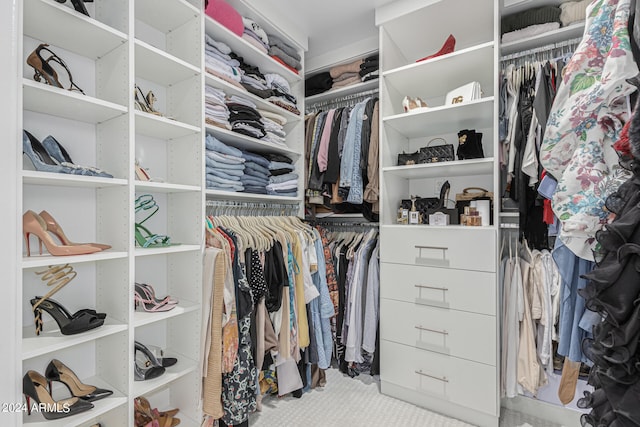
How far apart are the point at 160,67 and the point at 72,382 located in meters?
1.48

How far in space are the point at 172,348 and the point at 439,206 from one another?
1.80 meters

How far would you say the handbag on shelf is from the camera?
2.12 m

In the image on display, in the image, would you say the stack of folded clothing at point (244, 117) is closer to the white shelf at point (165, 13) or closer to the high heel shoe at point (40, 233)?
the white shelf at point (165, 13)

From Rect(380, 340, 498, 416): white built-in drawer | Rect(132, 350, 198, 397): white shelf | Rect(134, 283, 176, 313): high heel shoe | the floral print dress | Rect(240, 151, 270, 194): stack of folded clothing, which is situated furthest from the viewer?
Rect(240, 151, 270, 194): stack of folded clothing

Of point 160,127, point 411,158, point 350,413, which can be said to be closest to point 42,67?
point 160,127

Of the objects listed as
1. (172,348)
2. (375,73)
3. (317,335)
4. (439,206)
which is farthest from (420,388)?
(375,73)

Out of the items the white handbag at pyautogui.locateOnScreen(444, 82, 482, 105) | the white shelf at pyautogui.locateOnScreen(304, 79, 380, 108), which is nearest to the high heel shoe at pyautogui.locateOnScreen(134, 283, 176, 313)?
the white shelf at pyautogui.locateOnScreen(304, 79, 380, 108)

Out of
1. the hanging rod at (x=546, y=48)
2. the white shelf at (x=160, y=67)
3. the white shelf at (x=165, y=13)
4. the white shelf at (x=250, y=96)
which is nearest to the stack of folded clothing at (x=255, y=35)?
the white shelf at (x=250, y=96)

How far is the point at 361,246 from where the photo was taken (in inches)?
92.6

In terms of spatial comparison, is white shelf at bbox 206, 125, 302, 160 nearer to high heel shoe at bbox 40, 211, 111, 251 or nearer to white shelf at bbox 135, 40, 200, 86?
white shelf at bbox 135, 40, 200, 86

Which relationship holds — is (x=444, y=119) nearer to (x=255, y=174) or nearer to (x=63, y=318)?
(x=255, y=174)

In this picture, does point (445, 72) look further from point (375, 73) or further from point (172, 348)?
point (172, 348)

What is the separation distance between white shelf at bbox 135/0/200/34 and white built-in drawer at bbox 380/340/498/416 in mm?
2247

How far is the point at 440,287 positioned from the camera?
75.4 inches
